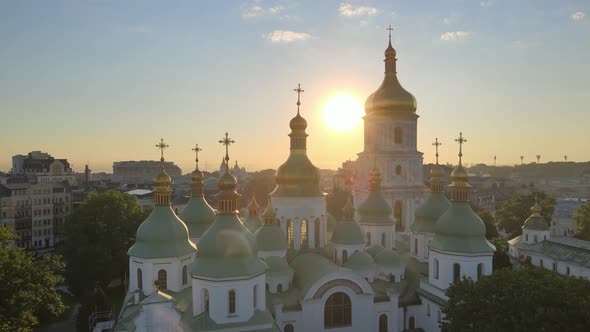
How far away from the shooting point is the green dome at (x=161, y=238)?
24312 mm

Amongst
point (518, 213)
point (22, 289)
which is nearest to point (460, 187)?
point (22, 289)

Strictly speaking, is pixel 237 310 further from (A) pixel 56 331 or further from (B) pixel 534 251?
(B) pixel 534 251

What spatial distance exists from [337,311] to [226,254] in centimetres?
773

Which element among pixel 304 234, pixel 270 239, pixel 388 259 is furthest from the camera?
pixel 304 234

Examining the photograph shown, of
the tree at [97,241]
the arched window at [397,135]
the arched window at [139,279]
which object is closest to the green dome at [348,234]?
the arched window at [139,279]

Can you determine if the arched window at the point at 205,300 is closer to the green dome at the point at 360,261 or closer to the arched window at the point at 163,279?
the arched window at the point at 163,279

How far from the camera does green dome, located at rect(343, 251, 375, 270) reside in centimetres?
2617

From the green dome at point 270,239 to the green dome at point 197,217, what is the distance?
526 centimetres

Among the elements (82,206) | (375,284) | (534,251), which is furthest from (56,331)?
(534,251)

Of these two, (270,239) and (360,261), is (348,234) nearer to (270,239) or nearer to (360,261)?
(360,261)

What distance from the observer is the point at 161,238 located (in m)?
24.6

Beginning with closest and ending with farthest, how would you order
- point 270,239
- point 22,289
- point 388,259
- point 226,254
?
point 226,254, point 22,289, point 270,239, point 388,259

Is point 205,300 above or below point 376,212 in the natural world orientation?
below

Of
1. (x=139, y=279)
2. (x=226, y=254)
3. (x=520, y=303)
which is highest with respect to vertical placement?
(x=226, y=254)
